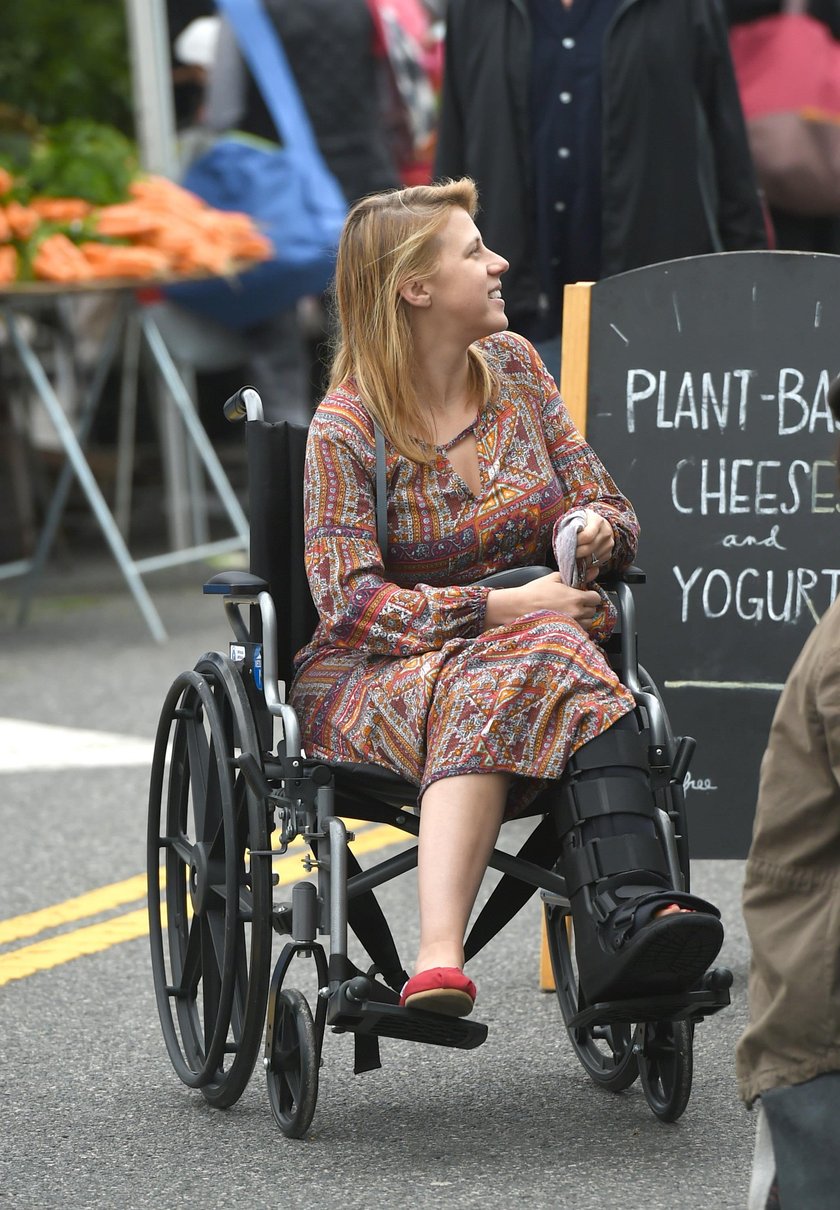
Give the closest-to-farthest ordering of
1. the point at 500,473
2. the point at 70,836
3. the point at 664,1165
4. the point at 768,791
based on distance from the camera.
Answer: the point at 768,791
the point at 664,1165
the point at 500,473
the point at 70,836

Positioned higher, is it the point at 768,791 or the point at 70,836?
the point at 768,791

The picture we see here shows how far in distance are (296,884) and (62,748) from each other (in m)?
3.23

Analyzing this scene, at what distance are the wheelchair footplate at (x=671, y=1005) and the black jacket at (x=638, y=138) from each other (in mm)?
2794

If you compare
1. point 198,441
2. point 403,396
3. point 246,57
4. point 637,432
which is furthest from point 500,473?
point 246,57

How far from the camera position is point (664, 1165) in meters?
3.38

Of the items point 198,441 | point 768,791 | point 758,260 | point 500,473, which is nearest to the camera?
point 768,791

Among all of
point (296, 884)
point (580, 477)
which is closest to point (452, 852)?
point (296, 884)

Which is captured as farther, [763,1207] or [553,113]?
[553,113]

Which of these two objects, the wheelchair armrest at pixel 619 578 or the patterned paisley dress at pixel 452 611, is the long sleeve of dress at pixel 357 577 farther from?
the wheelchair armrest at pixel 619 578

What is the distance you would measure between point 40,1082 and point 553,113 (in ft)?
10.1

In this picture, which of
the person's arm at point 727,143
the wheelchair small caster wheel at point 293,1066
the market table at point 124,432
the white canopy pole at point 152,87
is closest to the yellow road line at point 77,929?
the wheelchair small caster wheel at point 293,1066

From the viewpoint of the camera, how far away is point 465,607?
3.58 m

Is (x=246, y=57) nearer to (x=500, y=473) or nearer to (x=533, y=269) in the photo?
Answer: (x=533, y=269)

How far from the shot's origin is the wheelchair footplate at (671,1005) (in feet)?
10.6
